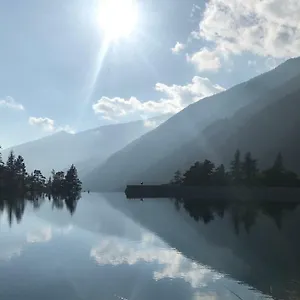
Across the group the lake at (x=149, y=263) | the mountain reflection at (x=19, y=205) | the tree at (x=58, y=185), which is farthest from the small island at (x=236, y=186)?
the lake at (x=149, y=263)

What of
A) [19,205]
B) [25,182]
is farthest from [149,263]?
[25,182]

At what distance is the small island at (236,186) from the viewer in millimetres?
149750

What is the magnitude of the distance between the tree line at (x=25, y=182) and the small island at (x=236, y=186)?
25.6 metres

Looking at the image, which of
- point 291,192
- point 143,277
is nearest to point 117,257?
point 143,277

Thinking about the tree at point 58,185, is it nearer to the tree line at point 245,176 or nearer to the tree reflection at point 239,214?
the tree line at point 245,176

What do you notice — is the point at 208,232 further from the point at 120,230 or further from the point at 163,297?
the point at 163,297

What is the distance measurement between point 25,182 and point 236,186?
3034 inches

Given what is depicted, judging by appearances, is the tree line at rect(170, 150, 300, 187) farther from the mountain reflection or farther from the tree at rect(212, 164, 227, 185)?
the mountain reflection

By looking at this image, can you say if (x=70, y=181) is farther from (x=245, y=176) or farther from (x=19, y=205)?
(x=19, y=205)

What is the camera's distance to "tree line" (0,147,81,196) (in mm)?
133500

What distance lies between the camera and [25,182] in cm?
15725

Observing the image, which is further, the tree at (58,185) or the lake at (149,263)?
the tree at (58,185)

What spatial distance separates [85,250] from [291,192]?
126 meters

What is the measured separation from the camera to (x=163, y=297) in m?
19.9
